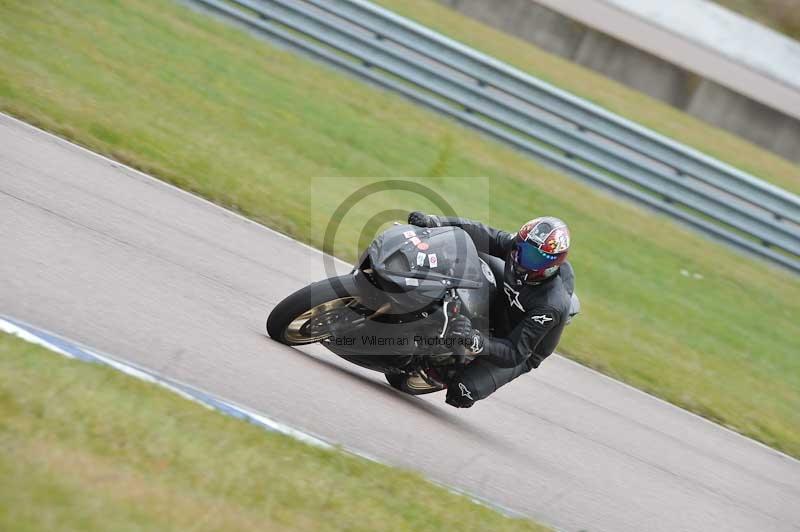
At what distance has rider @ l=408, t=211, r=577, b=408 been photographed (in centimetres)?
676

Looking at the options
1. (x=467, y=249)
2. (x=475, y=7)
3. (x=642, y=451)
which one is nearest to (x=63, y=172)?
(x=467, y=249)

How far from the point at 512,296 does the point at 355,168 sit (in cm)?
556

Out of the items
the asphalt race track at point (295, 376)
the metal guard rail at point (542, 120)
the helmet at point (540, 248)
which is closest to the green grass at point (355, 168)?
the metal guard rail at point (542, 120)

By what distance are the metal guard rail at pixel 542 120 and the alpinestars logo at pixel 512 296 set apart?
8226 mm

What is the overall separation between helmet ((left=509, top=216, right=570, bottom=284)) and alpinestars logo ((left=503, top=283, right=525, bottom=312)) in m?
0.20

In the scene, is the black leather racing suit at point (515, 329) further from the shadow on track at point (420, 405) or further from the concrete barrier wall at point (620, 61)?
the concrete barrier wall at point (620, 61)

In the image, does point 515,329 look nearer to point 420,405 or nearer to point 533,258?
point 533,258

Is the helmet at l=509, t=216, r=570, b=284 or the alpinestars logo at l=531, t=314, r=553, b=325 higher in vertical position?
the helmet at l=509, t=216, r=570, b=284

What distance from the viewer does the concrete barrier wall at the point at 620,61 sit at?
2175 centimetres

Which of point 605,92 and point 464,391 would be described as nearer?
point 464,391

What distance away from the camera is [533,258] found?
6762mm

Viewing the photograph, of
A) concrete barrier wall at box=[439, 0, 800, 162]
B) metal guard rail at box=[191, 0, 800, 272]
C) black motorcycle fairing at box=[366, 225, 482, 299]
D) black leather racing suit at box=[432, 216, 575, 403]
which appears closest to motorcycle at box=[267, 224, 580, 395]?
black motorcycle fairing at box=[366, 225, 482, 299]

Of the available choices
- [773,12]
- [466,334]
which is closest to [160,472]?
[466,334]

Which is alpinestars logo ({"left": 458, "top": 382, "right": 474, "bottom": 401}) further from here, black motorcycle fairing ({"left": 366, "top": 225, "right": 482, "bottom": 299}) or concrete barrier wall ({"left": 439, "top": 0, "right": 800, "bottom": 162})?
concrete barrier wall ({"left": 439, "top": 0, "right": 800, "bottom": 162})
